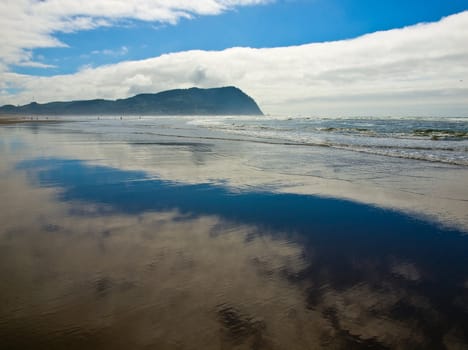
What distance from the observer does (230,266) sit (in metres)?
5.43

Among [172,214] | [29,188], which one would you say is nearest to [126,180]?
[29,188]

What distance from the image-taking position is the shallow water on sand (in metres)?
3.82

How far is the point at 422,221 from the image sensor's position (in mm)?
7957

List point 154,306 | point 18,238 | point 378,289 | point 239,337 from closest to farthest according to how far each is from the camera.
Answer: point 239,337 < point 154,306 < point 378,289 < point 18,238

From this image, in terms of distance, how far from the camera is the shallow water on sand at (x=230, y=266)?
382 cm

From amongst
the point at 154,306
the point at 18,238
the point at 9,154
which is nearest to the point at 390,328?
the point at 154,306

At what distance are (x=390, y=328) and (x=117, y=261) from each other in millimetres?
4116

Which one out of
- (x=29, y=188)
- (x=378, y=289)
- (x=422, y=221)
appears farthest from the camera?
(x=29, y=188)

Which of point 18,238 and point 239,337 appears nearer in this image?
point 239,337

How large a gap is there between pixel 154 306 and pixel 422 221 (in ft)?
22.0

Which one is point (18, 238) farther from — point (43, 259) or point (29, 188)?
point (29, 188)

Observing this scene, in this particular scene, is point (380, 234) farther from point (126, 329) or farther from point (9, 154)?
point (9, 154)

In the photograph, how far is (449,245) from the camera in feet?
21.3

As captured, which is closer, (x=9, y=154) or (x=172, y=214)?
(x=172, y=214)
